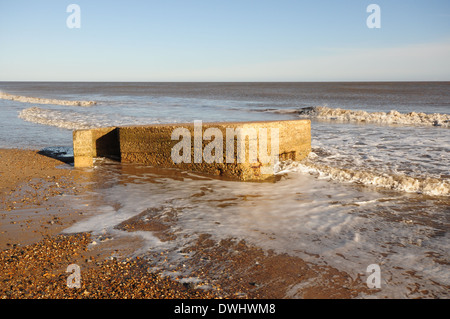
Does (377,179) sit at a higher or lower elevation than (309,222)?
higher

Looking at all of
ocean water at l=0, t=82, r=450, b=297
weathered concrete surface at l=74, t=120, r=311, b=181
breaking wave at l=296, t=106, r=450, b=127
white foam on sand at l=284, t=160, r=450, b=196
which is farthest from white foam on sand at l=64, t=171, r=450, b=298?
breaking wave at l=296, t=106, r=450, b=127

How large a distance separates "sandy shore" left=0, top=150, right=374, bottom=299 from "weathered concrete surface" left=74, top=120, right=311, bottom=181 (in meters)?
2.06

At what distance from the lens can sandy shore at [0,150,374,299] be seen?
109 inches

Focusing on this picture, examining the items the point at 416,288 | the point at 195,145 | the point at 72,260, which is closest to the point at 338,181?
the point at 195,145

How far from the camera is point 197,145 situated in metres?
6.40

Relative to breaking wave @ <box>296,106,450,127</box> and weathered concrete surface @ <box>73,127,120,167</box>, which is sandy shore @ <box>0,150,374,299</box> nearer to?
weathered concrete surface @ <box>73,127,120,167</box>

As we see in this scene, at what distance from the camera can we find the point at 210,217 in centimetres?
445

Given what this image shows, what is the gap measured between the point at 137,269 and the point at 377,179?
4.48m

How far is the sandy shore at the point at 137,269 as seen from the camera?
2781mm

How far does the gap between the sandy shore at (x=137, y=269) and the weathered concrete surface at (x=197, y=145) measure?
2.06 meters

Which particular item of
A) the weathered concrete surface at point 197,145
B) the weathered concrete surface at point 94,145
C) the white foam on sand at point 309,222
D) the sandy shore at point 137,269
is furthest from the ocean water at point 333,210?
the weathered concrete surface at point 94,145

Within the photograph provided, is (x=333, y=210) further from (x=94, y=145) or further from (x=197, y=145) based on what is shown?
(x=94, y=145)

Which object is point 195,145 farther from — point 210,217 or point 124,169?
point 210,217

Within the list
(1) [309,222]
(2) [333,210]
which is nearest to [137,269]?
(1) [309,222]
